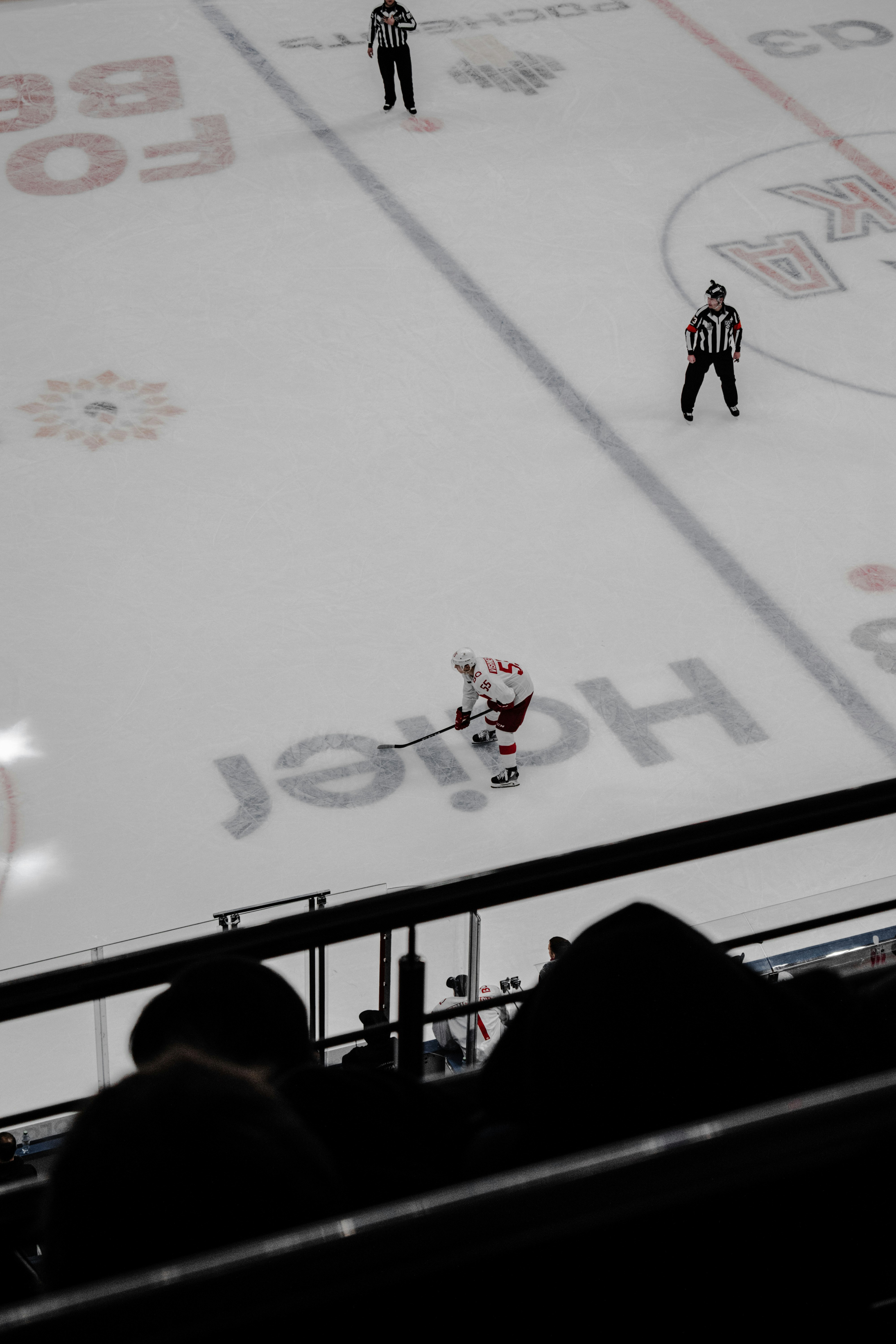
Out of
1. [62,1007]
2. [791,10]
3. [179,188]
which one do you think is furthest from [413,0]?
[62,1007]

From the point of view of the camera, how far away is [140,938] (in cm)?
332

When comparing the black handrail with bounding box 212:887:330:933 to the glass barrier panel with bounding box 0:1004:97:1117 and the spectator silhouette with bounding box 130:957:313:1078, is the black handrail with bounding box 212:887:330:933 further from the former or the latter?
the spectator silhouette with bounding box 130:957:313:1078

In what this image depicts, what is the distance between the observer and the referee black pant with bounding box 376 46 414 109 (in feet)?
33.3

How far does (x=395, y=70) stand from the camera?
10578 mm

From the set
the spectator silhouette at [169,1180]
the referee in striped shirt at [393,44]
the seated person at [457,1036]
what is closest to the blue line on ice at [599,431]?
the referee in striped shirt at [393,44]

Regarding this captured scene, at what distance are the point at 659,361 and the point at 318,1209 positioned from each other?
25.7 ft

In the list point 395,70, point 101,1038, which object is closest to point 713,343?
point 395,70

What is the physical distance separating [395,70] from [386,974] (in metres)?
8.22

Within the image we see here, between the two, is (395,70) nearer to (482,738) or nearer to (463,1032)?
(482,738)

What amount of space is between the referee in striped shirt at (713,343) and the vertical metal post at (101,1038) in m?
4.64

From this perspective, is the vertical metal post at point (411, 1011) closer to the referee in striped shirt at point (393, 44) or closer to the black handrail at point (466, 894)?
the black handrail at point (466, 894)

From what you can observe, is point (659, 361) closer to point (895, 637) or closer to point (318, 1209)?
point (895, 637)

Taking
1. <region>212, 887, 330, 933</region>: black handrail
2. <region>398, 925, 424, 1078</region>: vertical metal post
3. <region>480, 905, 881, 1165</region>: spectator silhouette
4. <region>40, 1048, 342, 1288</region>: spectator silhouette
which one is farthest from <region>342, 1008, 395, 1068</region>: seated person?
<region>40, 1048, 342, 1288</region>: spectator silhouette

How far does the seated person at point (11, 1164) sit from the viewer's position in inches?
126
